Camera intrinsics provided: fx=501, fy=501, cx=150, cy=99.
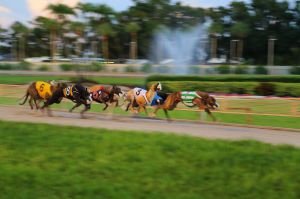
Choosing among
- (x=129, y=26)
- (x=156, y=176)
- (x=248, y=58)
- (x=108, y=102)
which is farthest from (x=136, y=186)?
(x=248, y=58)

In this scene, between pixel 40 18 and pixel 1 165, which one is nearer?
pixel 1 165

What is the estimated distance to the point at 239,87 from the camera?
2666cm

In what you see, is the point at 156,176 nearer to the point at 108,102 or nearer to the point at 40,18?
the point at 108,102

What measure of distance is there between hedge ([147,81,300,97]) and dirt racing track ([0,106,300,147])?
9.15m

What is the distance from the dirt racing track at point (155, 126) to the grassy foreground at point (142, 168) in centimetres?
403

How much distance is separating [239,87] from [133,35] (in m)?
53.7

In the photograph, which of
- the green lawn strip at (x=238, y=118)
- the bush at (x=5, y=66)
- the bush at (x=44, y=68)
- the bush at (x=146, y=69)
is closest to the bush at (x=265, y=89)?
the green lawn strip at (x=238, y=118)

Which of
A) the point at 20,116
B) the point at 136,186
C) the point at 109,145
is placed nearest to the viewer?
the point at 136,186

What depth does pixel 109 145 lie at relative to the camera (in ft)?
26.6

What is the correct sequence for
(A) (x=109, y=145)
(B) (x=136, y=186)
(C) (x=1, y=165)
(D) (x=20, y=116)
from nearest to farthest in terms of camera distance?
1. (B) (x=136, y=186)
2. (C) (x=1, y=165)
3. (A) (x=109, y=145)
4. (D) (x=20, y=116)

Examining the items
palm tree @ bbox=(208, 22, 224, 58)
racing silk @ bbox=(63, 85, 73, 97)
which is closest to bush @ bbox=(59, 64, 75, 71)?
palm tree @ bbox=(208, 22, 224, 58)

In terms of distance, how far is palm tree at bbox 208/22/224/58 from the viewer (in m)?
76.5

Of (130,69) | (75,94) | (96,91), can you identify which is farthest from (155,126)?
(130,69)

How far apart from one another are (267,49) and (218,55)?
29.3 feet
